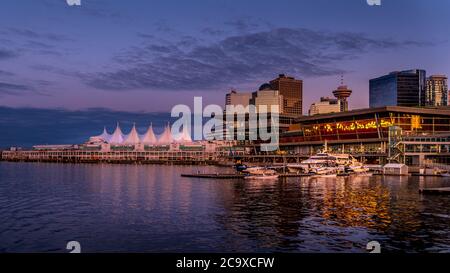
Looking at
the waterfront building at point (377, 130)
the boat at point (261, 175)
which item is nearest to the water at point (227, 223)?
the boat at point (261, 175)

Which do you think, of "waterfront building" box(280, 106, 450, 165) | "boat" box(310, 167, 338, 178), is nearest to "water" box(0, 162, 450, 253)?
"boat" box(310, 167, 338, 178)

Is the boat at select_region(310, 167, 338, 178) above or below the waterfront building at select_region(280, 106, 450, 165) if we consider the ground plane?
below

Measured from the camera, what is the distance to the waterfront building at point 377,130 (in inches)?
4289

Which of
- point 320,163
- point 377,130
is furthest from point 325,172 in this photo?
point 377,130

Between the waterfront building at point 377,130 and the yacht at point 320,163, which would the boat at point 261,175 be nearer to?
the yacht at point 320,163

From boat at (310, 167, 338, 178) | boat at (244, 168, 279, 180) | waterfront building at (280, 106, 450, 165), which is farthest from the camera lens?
waterfront building at (280, 106, 450, 165)

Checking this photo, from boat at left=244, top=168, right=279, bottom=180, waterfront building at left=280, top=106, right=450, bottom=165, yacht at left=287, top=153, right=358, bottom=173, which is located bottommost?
boat at left=244, top=168, right=279, bottom=180

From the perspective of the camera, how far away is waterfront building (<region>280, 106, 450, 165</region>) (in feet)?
357

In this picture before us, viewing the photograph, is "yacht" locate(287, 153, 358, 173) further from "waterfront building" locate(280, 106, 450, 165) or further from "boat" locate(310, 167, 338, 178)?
"waterfront building" locate(280, 106, 450, 165)
